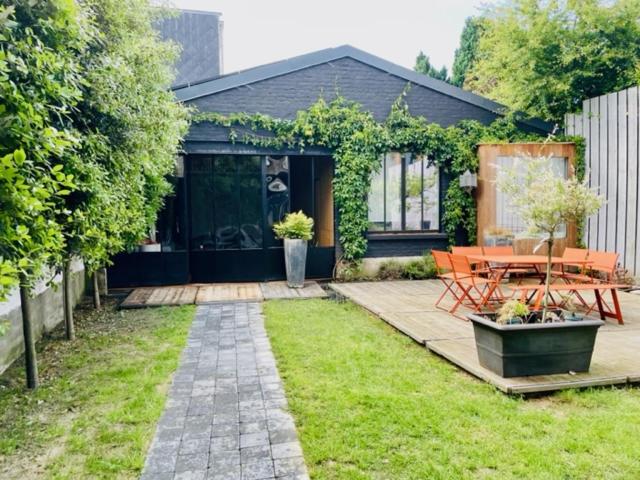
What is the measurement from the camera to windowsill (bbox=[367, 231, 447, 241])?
898 centimetres

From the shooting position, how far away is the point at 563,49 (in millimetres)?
8500

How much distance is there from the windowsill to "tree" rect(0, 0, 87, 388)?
6.45 m

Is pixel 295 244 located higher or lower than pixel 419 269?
higher

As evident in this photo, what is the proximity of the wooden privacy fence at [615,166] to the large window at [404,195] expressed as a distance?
2.81 m

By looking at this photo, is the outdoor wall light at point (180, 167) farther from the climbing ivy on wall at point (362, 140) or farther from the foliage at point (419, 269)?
the foliage at point (419, 269)

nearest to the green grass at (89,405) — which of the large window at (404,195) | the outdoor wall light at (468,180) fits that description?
the large window at (404,195)

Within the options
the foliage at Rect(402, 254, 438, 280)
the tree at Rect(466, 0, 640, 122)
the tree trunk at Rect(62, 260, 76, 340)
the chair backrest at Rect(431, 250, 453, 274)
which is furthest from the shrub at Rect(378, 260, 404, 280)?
the tree trunk at Rect(62, 260, 76, 340)

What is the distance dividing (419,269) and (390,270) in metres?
0.56

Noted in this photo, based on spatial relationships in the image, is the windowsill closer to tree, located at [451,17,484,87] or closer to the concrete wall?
the concrete wall

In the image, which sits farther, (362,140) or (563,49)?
(362,140)

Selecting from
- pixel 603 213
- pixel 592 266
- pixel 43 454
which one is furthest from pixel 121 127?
pixel 603 213

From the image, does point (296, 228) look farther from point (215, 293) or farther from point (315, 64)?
point (315, 64)

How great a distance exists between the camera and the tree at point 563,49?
8.25 meters

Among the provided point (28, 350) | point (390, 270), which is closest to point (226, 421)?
point (28, 350)
